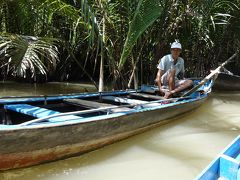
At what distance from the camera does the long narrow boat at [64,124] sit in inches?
128

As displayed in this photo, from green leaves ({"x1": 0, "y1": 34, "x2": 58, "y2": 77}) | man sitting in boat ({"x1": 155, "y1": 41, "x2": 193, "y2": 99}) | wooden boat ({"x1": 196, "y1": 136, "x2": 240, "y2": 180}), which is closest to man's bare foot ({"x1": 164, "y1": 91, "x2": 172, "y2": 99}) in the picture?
man sitting in boat ({"x1": 155, "y1": 41, "x2": 193, "y2": 99})

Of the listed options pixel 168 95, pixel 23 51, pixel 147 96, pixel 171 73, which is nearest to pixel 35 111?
pixel 23 51

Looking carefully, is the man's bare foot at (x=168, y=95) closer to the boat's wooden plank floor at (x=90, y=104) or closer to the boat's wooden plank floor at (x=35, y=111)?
the boat's wooden plank floor at (x=90, y=104)

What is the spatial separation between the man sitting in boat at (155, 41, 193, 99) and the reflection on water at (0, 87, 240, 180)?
0.59m

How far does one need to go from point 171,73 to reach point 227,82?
13.6 feet

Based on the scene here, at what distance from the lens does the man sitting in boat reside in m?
5.98

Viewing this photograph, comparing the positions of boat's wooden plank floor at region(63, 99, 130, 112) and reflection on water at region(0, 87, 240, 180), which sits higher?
boat's wooden plank floor at region(63, 99, 130, 112)

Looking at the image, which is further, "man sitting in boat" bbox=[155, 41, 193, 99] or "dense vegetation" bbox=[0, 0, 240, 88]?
"man sitting in boat" bbox=[155, 41, 193, 99]

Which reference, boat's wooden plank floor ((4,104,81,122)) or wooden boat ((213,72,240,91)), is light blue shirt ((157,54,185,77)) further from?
wooden boat ((213,72,240,91))

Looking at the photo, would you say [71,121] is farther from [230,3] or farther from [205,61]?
[205,61]

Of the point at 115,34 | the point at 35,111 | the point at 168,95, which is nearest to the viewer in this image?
the point at 35,111

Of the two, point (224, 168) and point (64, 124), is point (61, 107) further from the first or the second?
point (224, 168)

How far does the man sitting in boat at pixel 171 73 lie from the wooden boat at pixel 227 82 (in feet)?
10.8

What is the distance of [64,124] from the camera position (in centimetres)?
349
